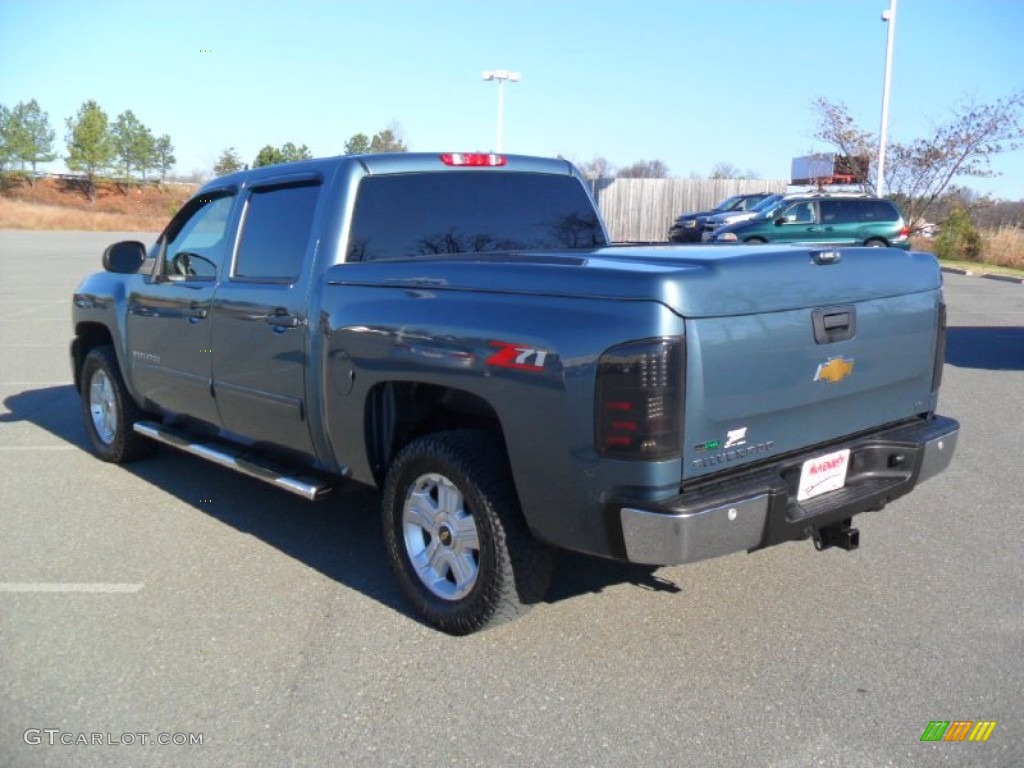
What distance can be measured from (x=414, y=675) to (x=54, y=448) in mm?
4624

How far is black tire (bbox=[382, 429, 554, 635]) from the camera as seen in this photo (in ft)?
12.1

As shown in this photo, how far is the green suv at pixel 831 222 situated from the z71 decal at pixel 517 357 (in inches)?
769

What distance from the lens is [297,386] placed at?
15.0 feet

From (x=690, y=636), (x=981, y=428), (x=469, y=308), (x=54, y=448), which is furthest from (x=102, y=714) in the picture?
(x=981, y=428)

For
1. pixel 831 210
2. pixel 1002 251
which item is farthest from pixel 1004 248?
pixel 831 210

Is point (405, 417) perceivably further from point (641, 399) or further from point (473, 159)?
point (473, 159)

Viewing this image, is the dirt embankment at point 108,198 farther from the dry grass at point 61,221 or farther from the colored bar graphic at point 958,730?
the colored bar graphic at point 958,730

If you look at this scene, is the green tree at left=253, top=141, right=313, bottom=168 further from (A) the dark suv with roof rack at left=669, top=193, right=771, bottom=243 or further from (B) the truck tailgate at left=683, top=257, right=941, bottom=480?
(B) the truck tailgate at left=683, top=257, right=941, bottom=480

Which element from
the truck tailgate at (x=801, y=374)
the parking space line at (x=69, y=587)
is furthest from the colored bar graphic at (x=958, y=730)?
the parking space line at (x=69, y=587)

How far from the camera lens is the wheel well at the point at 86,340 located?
6.80 m

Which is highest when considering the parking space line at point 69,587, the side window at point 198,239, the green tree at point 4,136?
the green tree at point 4,136

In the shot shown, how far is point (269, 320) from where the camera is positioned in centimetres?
A: 470

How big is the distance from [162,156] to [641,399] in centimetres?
8878

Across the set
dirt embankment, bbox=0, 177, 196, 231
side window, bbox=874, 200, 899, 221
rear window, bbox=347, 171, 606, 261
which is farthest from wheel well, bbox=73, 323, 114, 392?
dirt embankment, bbox=0, 177, 196, 231
